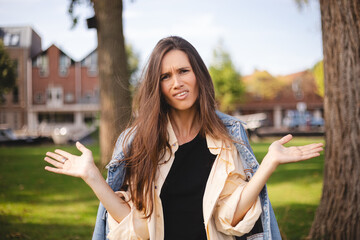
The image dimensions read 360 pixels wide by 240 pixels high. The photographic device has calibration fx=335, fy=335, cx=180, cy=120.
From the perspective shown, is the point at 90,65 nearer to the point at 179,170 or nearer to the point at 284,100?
the point at 284,100

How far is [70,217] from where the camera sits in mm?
5570

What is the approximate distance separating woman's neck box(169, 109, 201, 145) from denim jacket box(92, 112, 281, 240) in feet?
0.80

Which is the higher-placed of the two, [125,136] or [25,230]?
[125,136]

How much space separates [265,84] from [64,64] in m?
26.2

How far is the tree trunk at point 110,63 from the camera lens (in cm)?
883

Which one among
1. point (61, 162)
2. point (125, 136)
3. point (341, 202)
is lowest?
point (341, 202)

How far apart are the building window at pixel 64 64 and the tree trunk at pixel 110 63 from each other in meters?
33.9

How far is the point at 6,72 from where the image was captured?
760cm

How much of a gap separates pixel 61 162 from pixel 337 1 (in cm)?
325

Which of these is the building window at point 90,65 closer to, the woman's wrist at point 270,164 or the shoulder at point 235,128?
the shoulder at point 235,128

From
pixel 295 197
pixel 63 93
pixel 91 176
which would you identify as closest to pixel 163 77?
pixel 91 176

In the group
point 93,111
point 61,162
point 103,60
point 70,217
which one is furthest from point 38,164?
point 93,111

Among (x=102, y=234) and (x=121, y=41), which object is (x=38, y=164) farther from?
(x=102, y=234)

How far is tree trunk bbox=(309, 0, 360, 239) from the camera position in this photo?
3580mm
